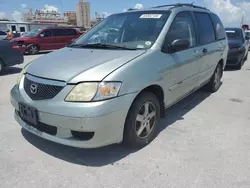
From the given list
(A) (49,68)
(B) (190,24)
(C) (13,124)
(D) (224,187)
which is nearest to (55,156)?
(A) (49,68)

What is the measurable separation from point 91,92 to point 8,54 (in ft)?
21.8

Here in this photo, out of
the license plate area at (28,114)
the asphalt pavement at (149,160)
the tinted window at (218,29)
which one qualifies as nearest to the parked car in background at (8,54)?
the asphalt pavement at (149,160)

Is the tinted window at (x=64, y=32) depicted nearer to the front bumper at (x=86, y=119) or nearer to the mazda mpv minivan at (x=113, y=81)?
the mazda mpv minivan at (x=113, y=81)

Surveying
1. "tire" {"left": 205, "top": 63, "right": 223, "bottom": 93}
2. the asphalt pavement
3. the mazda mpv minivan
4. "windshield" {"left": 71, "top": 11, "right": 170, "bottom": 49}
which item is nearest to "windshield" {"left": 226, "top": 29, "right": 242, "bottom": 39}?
"tire" {"left": 205, "top": 63, "right": 223, "bottom": 93}

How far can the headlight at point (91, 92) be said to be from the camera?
2367 mm

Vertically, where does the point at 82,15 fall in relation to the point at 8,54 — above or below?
above

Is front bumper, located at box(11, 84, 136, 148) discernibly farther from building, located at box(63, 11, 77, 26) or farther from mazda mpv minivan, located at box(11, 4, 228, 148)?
building, located at box(63, 11, 77, 26)

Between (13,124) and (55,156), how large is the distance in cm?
135

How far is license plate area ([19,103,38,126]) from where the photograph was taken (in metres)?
2.61

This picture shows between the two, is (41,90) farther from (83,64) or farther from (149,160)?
(149,160)

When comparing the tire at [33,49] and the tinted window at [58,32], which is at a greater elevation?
the tinted window at [58,32]

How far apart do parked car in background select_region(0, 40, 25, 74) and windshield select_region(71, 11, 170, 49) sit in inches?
198

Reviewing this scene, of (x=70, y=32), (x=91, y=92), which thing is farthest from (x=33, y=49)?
(x=91, y=92)

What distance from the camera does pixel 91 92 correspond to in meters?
2.38
